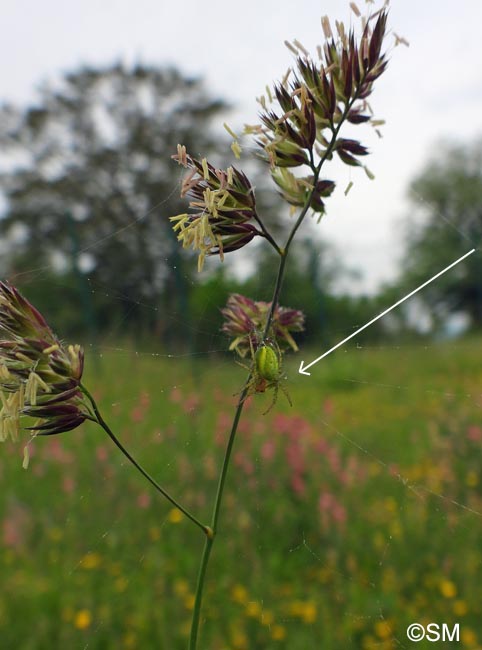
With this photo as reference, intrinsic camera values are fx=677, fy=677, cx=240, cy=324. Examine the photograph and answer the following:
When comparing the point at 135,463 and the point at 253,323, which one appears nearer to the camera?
the point at 135,463

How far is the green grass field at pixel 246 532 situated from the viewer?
207 centimetres

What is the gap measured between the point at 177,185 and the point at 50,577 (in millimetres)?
2145

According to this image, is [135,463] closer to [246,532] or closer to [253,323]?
[253,323]

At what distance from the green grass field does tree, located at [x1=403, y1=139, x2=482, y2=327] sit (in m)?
0.65

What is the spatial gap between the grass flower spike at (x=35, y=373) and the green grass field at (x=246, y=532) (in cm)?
95

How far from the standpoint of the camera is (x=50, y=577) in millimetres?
2480

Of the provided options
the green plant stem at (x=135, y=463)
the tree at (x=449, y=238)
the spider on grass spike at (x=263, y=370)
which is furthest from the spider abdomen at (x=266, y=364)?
the tree at (x=449, y=238)

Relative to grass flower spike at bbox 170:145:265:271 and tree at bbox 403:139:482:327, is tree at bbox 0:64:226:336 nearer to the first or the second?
tree at bbox 403:139:482:327

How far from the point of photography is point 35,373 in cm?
56

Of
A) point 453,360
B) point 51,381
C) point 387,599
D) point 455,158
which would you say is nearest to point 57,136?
point 455,158

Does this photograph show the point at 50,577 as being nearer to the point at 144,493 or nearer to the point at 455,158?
the point at 144,493

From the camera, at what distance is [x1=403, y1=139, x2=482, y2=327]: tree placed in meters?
3.84

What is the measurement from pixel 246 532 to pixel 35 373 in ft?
6.57

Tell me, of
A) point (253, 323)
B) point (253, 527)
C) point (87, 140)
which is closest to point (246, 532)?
point (253, 527)
